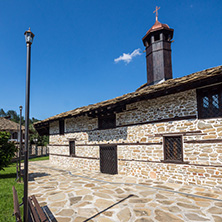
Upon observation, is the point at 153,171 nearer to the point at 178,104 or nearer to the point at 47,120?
the point at 178,104

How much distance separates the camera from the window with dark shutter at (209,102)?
6.09 meters

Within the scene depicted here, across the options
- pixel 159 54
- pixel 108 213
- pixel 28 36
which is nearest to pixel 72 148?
pixel 108 213

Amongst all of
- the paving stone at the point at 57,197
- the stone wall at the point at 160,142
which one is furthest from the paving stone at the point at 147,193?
the paving stone at the point at 57,197

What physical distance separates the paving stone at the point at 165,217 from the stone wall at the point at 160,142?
2905 millimetres

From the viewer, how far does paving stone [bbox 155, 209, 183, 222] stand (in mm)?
3852

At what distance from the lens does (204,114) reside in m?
6.39

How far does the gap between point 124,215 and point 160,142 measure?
12.9 feet

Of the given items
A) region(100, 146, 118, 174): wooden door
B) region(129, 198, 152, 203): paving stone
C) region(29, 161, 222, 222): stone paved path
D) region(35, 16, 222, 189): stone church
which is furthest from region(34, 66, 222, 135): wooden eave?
region(129, 198, 152, 203): paving stone

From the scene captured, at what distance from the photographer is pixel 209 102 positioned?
6320mm

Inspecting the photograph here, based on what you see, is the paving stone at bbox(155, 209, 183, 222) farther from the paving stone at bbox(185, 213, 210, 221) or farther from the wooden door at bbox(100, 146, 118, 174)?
the wooden door at bbox(100, 146, 118, 174)

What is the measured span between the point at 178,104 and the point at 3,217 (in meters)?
6.68

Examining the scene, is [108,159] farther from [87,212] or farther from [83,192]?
[87,212]

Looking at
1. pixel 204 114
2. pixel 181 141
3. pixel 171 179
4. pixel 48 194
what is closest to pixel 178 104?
pixel 204 114

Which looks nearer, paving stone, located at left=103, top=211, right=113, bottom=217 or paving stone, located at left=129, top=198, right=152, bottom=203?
paving stone, located at left=103, top=211, right=113, bottom=217
